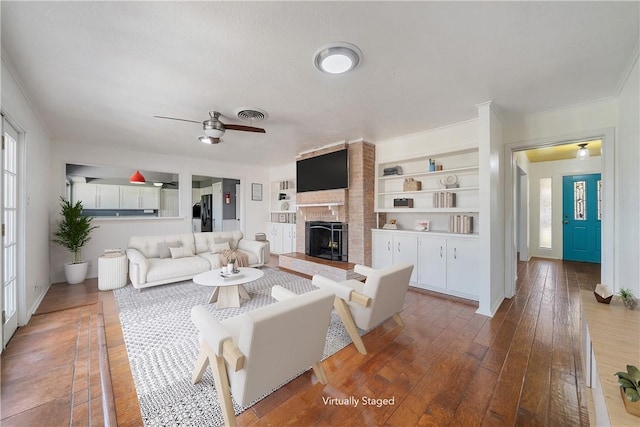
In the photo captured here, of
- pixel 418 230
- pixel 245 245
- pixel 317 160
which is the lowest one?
pixel 245 245

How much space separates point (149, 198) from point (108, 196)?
770 mm

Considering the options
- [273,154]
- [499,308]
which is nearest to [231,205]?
[273,154]

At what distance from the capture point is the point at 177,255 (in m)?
4.32

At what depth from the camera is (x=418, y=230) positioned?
410cm

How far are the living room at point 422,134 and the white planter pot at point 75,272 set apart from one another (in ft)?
0.84

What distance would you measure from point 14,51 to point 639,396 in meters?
4.20

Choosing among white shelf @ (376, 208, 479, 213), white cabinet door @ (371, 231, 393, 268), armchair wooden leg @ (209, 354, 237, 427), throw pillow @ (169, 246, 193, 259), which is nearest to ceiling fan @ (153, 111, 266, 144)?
throw pillow @ (169, 246, 193, 259)

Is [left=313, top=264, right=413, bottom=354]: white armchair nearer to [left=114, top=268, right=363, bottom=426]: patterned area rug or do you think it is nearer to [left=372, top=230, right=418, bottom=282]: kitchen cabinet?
[left=114, top=268, right=363, bottom=426]: patterned area rug

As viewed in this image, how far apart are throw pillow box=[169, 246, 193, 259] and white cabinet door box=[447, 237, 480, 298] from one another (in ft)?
14.4

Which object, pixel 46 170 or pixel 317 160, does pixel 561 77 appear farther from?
pixel 46 170

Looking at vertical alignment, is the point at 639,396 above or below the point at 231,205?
below

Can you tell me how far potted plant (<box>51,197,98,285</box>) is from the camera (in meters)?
4.09

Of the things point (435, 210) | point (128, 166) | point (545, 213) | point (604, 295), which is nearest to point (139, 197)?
point (128, 166)

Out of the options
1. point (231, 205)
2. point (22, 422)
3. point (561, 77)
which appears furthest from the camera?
point (231, 205)
